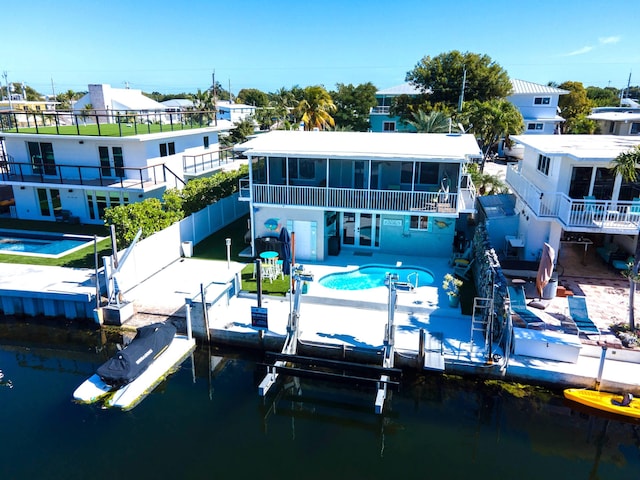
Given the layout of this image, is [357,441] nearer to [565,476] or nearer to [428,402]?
[428,402]

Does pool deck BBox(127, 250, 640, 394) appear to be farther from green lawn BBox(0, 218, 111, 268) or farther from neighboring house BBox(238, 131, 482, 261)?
green lawn BBox(0, 218, 111, 268)

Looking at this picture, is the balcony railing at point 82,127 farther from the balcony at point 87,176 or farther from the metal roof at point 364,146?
the metal roof at point 364,146

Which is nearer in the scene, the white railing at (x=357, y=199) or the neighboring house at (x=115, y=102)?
the white railing at (x=357, y=199)

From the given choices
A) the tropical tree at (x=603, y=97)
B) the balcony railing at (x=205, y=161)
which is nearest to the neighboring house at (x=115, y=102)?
the balcony railing at (x=205, y=161)

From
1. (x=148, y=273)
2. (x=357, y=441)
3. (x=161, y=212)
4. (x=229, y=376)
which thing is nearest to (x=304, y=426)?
(x=357, y=441)

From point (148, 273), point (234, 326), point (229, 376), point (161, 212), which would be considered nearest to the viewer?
point (229, 376)

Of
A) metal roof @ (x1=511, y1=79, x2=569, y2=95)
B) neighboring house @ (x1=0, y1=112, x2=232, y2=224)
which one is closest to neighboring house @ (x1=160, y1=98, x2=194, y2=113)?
neighboring house @ (x1=0, y1=112, x2=232, y2=224)

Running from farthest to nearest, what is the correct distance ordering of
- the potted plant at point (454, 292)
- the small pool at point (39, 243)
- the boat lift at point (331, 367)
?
the small pool at point (39, 243) < the potted plant at point (454, 292) < the boat lift at point (331, 367)
